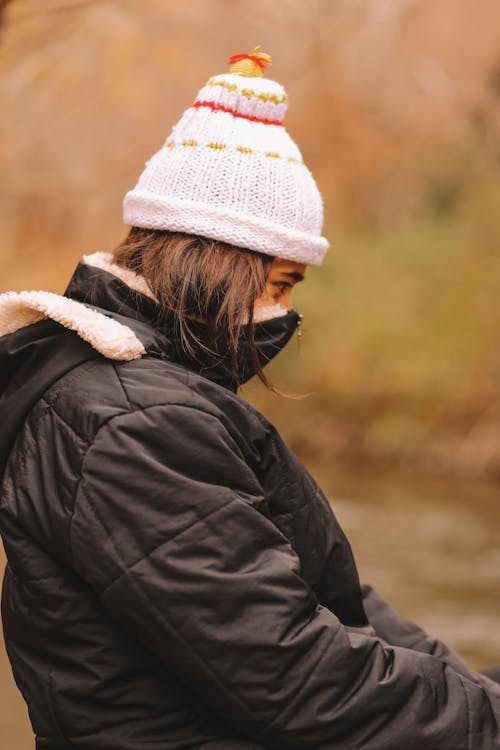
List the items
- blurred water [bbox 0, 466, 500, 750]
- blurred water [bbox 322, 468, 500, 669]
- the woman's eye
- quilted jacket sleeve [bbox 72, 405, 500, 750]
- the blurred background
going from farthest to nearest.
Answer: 1. the blurred background
2. blurred water [bbox 322, 468, 500, 669]
3. blurred water [bbox 0, 466, 500, 750]
4. the woman's eye
5. quilted jacket sleeve [bbox 72, 405, 500, 750]

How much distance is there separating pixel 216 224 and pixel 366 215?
9.65 metres

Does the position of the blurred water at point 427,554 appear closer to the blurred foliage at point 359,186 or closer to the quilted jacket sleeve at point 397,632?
the blurred foliage at point 359,186

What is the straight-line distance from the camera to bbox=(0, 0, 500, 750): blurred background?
5.08 m

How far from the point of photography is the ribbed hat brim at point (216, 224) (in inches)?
69.3

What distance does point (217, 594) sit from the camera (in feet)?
4.74

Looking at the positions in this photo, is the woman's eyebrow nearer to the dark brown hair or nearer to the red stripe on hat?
the dark brown hair

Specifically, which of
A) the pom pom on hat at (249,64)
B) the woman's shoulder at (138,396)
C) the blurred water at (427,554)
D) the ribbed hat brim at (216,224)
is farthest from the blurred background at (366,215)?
the woman's shoulder at (138,396)

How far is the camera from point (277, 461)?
1.66 m

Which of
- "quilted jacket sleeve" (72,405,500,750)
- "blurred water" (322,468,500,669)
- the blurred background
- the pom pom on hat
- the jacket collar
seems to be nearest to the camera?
"quilted jacket sleeve" (72,405,500,750)

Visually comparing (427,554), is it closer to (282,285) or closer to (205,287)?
(282,285)

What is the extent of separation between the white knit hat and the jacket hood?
0.12m

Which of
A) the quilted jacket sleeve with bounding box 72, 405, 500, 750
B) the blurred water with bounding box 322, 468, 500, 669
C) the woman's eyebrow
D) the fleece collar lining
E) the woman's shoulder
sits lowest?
the blurred water with bounding box 322, 468, 500, 669

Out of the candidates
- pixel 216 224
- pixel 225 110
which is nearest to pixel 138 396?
pixel 216 224

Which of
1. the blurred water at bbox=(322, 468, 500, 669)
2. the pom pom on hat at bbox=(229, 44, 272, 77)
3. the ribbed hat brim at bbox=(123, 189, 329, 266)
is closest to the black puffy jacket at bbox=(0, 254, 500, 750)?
the ribbed hat brim at bbox=(123, 189, 329, 266)
